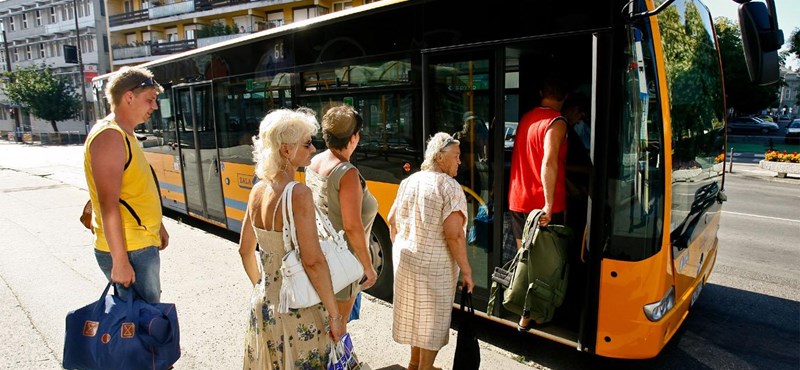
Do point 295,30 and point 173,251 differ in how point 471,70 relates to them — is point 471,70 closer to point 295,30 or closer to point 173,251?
point 295,30

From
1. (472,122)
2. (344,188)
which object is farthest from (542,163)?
(344,188)

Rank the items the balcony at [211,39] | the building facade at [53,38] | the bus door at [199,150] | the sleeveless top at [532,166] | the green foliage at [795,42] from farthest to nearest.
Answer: the building facade at [53,38] < the balcony at [211,39] < the green foliage at [795,42] < the bus door at [199,150] < the sleeveless top at [532,166]

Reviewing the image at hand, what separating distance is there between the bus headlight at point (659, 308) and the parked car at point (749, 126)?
40.9 meters

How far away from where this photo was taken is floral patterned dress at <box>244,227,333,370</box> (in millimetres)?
2447

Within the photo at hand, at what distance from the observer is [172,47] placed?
133 ft

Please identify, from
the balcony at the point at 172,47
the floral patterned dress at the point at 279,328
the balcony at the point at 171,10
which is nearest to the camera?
the floral patterned dress at the point at 279,328

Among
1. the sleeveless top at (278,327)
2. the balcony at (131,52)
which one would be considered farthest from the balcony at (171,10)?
the sleeveless top at (278,327)

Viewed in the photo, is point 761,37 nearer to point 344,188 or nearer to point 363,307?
point 344,188

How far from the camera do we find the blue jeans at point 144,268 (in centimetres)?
296

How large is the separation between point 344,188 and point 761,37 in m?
2.61

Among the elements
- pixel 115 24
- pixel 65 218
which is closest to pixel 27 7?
pixel 115 24

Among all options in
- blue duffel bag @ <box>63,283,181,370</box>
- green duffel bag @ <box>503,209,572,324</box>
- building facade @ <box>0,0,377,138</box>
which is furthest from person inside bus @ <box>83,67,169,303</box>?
building facade @ <box>0,0,377,138</box>

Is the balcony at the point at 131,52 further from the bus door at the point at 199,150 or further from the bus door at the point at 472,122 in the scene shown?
the bus door at the point at 472,122

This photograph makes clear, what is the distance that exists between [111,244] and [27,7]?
2696 inches
